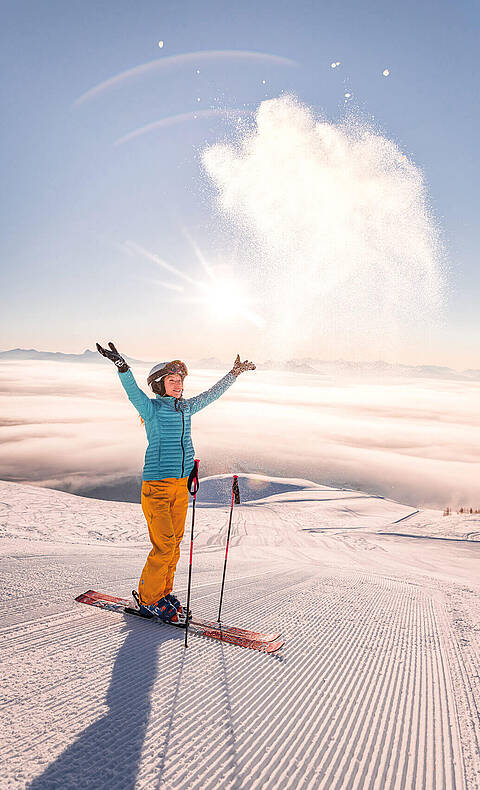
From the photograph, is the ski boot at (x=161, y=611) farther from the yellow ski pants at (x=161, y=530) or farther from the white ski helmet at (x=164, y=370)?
the white ski helmet at (x=164, y=370)

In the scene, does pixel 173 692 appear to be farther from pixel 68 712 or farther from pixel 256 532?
pixel 256 532

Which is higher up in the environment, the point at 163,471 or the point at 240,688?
the point at 163,471

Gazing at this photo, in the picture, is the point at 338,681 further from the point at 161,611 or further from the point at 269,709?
the point at 161,611

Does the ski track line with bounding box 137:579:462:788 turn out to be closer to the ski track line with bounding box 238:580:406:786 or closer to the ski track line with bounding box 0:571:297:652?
the ski track line with bounding box 238:580:406:786

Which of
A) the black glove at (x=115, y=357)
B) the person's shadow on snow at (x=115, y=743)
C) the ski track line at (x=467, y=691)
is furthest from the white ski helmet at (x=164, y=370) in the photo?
the ski track line at (x=467, y=691)

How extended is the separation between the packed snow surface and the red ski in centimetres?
10

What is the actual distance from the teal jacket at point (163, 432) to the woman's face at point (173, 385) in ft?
0.18

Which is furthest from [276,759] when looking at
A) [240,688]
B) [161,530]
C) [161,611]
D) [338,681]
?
[161,530]

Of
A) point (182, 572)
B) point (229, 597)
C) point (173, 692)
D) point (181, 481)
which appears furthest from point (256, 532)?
point (173, 692)

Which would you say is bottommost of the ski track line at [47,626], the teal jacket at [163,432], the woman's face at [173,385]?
the ski track line at [47,626]

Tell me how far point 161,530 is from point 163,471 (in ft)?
1.47

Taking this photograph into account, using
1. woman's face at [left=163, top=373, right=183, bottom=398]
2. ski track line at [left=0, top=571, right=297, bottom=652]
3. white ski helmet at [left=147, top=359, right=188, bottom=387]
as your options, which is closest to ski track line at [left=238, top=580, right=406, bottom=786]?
ski track line at [left=0, top=571, right=297, bottom=652]

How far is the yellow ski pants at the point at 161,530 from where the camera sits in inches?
129

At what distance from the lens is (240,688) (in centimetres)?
231
